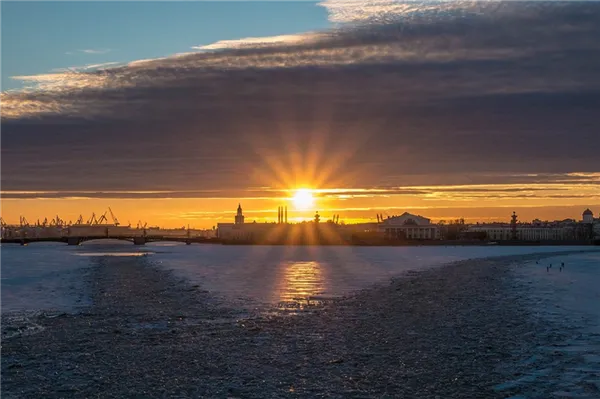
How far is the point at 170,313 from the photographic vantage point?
98.7 feet

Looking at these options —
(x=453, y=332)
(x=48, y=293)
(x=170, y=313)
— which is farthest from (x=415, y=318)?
(x=48, y=293)

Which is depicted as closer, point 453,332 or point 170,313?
point 453,332

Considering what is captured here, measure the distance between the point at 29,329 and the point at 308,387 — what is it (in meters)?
12.6

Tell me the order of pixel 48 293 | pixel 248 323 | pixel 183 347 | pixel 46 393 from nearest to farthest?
pixel 46 393, pixel 183 347, pixel 248 323, pixel 48 293

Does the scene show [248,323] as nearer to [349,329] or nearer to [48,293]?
[349,329]

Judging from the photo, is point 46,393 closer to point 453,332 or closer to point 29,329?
point 29,329

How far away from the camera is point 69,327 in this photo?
2548cm

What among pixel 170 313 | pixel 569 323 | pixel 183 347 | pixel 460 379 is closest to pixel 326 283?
pixel 170 313

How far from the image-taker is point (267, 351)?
814 inches

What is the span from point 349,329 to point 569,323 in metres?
8.16

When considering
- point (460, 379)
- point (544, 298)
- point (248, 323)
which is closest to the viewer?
point (460, 379)

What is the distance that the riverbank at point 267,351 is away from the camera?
16203 millimetres

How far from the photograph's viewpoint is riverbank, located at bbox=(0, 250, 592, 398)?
53.2 feet

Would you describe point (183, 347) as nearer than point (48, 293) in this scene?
Yes
